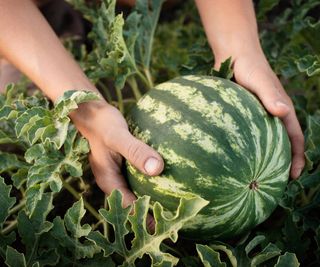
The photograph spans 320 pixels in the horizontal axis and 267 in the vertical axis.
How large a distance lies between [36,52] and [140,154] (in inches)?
24.5

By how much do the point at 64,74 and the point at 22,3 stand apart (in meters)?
0.34

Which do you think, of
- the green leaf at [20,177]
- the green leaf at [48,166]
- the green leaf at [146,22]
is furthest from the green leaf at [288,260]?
the green leaf at [146,22]

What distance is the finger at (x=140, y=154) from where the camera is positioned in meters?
1.57

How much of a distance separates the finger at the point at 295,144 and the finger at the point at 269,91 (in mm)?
72

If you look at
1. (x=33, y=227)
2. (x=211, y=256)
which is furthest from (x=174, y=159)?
(x=33, y=227)

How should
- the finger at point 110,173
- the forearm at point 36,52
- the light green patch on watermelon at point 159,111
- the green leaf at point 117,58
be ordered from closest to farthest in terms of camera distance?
the light green patch on watermelon at point 159,111 < the finger at point 110,173 < the forearm at point 36,52 < the green leaf at point 117,58

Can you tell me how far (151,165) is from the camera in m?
1.57

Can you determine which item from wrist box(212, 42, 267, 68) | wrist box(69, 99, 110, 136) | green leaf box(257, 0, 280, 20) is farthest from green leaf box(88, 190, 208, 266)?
green leaf box(257, 0, 280, 20)

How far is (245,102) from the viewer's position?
5.68 feet

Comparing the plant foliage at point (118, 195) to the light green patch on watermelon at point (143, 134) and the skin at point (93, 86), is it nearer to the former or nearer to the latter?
the skin at point (93, 86)

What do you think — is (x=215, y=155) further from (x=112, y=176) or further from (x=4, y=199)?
(x=4, y=199)

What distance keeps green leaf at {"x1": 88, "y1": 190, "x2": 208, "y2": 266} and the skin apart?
0.13 meters

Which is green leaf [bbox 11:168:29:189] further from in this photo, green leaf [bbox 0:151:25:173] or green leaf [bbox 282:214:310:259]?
green leaf [bbox 282:214:310:259]

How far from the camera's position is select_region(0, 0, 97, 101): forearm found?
191 cm
